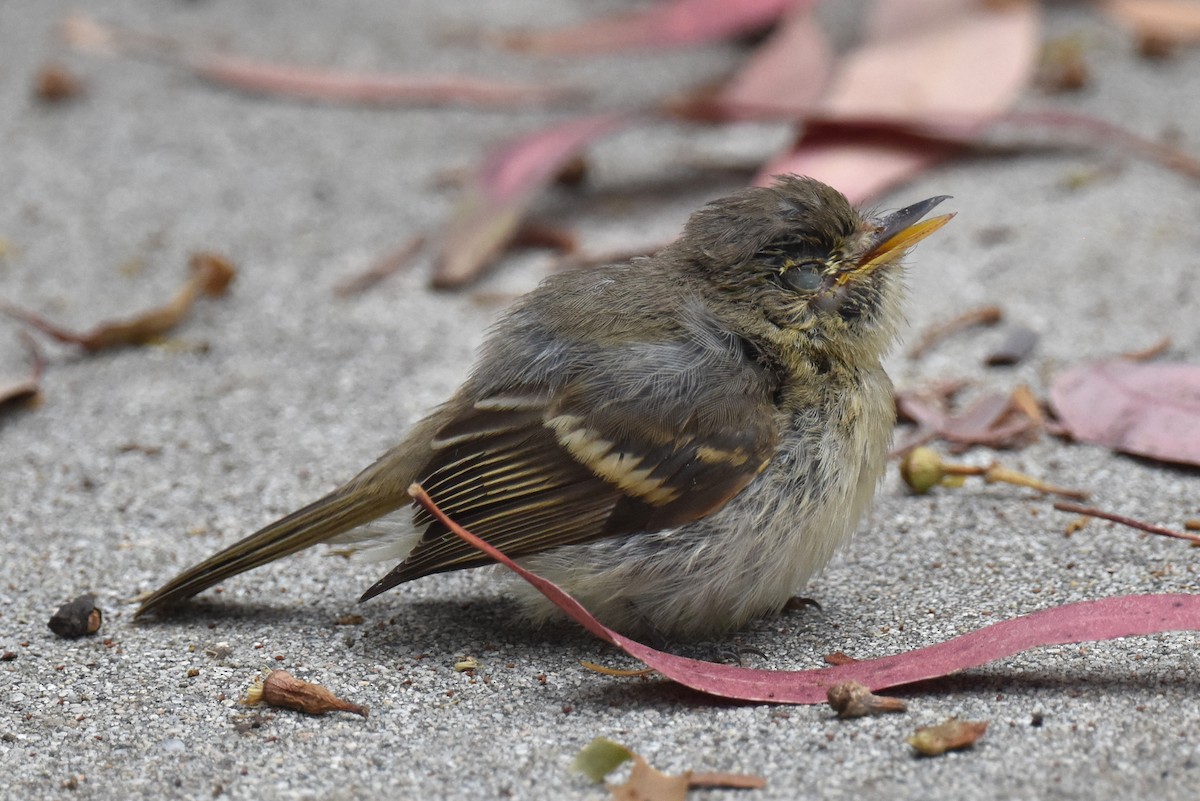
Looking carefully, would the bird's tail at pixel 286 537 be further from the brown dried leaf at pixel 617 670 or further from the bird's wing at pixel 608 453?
the brown dried leaf at pixel 617 670

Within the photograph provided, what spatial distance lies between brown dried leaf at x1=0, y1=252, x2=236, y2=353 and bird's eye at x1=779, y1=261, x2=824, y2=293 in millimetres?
2596

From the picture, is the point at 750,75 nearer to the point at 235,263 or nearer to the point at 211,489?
the point at 235,263

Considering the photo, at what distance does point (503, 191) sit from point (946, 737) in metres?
3.48

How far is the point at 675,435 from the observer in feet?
10.4

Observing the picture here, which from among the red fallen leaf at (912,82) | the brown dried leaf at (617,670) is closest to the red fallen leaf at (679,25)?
the red fallen leaf at (912,82)

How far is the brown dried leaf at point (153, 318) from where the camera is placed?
491cm

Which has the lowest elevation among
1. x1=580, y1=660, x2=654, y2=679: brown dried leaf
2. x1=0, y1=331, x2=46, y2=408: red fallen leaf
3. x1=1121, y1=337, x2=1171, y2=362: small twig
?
x1=580, y1=660, x2=654, y2=679: brown dried leaf

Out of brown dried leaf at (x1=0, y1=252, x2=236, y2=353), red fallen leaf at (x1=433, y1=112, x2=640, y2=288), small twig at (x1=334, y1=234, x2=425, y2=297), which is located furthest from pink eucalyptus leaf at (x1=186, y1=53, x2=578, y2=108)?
brown dried leaf at (x1=0, y1=252, x2=236, y2=353)

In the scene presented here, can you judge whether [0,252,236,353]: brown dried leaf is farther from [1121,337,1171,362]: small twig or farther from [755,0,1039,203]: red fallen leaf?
[1121,337,1171,362]: small twig

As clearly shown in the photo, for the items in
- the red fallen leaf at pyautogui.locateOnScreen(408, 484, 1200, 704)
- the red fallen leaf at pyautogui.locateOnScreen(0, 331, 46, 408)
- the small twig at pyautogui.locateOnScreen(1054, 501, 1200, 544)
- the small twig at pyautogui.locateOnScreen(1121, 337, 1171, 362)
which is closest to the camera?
the red fallen leaf at pyautogui.locateOnScreen(408, 484, 1200, 704)

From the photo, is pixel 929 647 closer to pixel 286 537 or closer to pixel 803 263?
pixel 803 263

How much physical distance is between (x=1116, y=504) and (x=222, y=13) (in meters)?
5.57

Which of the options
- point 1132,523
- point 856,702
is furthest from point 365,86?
point 856,702

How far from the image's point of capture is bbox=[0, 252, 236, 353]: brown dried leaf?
193 inches
